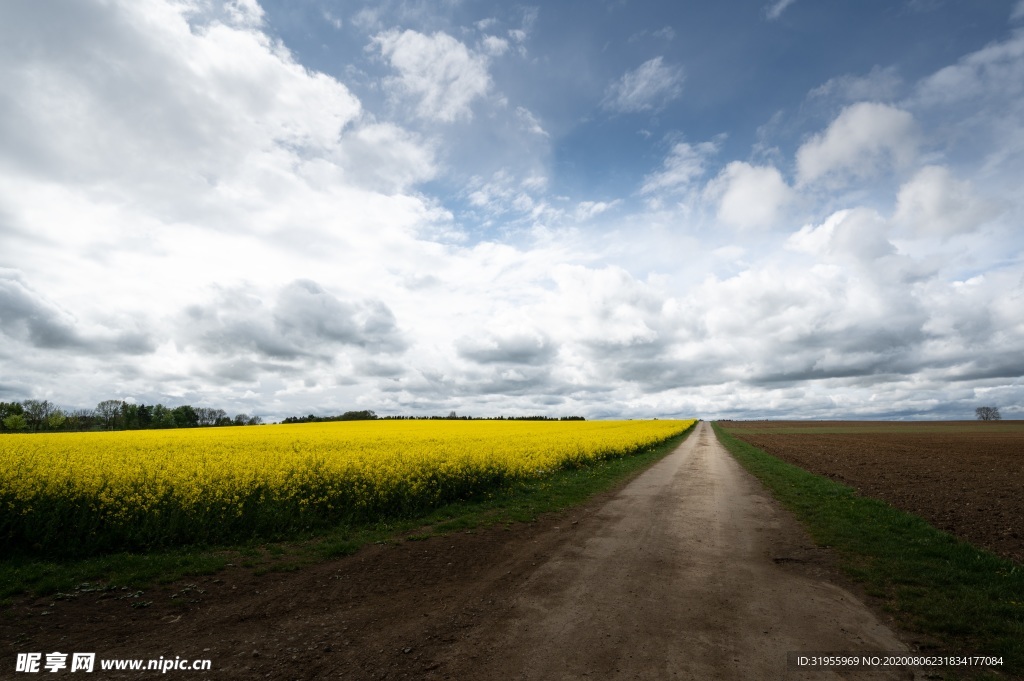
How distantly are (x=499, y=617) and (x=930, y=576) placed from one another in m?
7.25

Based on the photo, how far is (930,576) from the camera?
777 centimetres

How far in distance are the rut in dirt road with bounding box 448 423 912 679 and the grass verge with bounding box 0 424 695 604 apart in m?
3.50

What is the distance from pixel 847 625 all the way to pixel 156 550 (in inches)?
482

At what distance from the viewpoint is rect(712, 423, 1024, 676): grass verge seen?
5.77 meters

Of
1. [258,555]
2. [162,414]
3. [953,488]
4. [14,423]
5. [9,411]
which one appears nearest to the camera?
[258,555]

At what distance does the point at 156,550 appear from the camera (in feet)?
31.7

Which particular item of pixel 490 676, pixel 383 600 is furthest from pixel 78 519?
pixel 490 676

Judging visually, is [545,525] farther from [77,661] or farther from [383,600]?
[77,661]

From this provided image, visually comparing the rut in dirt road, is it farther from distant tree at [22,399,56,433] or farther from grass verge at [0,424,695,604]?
distant tree at [22,399,56,433]

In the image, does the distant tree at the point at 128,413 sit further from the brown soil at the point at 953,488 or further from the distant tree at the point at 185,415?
the brown soil at the point at 953,488

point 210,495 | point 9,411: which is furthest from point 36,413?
point 210,495

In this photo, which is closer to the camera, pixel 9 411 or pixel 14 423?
pixel 14 423

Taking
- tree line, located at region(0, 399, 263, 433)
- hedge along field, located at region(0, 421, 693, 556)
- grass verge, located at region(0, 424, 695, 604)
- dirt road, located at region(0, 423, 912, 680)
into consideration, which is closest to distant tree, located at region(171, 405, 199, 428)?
tree line, located at region(0, 399, 263, 433)

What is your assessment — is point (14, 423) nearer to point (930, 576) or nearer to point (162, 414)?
point (162, 414)
